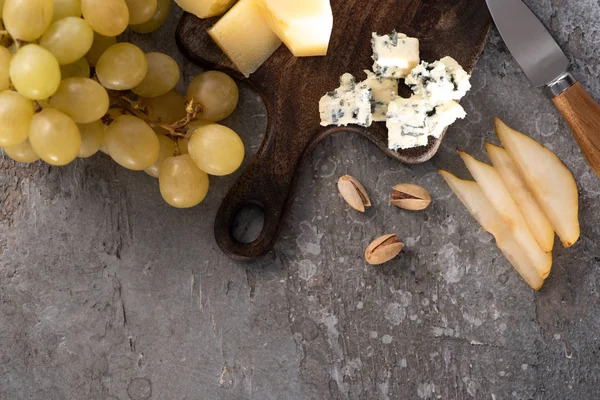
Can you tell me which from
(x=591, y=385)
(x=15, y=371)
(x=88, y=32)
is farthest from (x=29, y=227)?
(x=591, y=385)

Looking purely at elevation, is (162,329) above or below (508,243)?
below

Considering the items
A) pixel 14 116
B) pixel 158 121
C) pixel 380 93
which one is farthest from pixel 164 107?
pixel 380 93

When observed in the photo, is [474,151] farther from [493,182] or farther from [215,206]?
[215,206]

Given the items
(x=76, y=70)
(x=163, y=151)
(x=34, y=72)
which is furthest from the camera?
(x=163, y=151)

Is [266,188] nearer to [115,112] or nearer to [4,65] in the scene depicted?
[115,112]

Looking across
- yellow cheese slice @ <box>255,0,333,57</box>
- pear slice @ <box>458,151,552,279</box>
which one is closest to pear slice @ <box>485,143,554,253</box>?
pear slice @ <box>458,151,552,279</box>

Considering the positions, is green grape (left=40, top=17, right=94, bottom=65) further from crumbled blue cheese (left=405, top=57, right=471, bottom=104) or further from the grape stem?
crumbled blue cheese (left=405, top=57, right=471, bottom=104)

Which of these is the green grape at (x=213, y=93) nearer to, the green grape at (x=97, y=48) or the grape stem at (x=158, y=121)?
the grape stem at (x=158, y=121)
